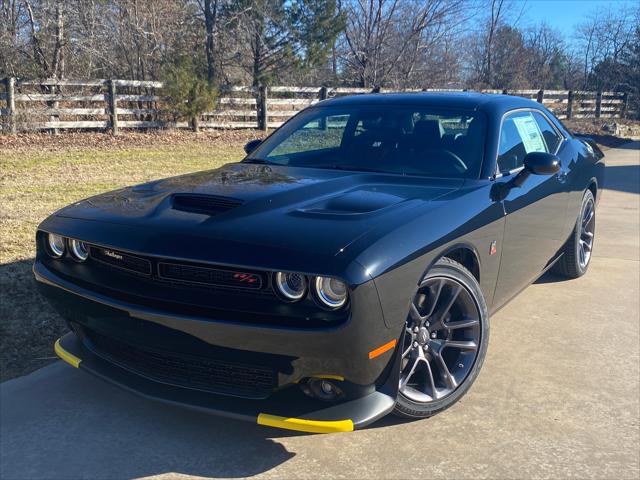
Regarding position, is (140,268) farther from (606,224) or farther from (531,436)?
(606,224)

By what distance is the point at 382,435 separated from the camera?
282 centimetres

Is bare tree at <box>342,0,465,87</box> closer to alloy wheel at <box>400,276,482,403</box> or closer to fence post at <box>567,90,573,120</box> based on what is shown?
fence post at <box>567,90,573,120</box>

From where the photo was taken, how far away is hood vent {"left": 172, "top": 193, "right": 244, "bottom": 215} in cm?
280

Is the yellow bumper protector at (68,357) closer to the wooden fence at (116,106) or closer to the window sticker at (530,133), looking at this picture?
the window sticker at (530,133)

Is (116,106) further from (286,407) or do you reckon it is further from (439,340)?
(286,407)

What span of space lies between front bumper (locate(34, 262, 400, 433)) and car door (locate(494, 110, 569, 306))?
4.45ft

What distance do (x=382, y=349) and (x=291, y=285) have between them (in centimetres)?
43

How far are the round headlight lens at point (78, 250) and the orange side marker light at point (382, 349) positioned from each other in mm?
1429

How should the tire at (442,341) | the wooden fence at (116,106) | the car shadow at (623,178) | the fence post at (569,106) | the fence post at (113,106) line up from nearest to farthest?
the tire at (442,341) < the car shadow at (623,178) < the wooden fence at (116,106) < the fence post at (113,106) < the fence post at (569,106)

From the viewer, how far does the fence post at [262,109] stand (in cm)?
1930

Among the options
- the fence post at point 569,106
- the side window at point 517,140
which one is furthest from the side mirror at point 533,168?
the fence post at point 569,106

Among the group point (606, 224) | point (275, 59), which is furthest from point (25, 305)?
point (275, 59)

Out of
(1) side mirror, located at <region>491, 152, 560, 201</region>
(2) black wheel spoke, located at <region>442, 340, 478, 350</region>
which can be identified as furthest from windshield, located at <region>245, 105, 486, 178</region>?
(2) black wheel spoke, located at <region>442, 340, 478, 350</region>

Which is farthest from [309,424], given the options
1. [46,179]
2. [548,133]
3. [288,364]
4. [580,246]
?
→ [46,179]
